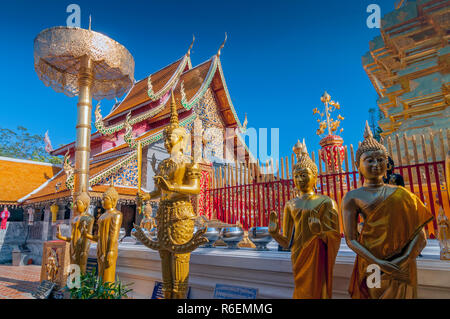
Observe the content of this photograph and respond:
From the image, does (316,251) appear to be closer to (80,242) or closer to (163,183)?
(163,183)

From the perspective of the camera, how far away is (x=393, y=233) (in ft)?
4.53

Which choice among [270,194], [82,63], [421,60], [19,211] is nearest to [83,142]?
[82,63]

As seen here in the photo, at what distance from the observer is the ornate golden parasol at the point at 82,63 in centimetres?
554

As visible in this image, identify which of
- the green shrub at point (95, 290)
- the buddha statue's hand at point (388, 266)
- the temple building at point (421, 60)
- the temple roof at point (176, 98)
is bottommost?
the green shrub at point (95, 290)

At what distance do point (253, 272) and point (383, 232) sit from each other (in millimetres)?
1403

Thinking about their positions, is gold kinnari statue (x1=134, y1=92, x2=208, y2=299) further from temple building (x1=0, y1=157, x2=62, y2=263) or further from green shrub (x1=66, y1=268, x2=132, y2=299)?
temple building (x1=0, y1=157, x2=62, y2=263)

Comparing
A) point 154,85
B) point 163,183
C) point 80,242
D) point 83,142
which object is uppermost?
point 154,85

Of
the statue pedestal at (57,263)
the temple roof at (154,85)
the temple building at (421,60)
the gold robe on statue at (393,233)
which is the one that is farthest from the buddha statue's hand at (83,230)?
the temple roof at (154,85)

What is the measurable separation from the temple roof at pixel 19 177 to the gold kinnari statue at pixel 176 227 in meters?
10.7

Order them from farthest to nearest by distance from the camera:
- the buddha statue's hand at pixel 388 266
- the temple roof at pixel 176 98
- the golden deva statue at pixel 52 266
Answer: the temple roof at pixel 176 98
the golden deva statue at pixel 52 266
the buddha statue's hand at pixel 388 266

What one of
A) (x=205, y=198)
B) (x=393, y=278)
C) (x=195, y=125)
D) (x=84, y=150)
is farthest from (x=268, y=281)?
(x=195, y=125)

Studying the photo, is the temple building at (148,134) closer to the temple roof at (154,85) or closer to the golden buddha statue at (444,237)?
the temple roof at (154,85)
